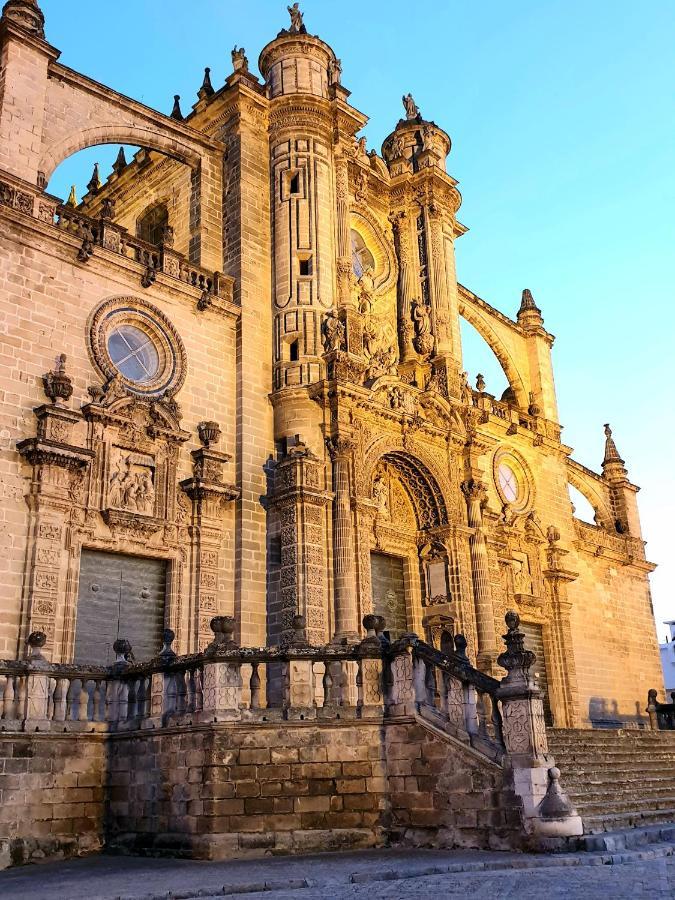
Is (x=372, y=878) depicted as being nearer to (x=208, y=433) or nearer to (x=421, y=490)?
(x=208, y=433)

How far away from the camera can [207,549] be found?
58.8 ft

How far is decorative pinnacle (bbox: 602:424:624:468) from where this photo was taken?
3469 cm

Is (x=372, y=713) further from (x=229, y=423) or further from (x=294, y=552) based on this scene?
(x=229, y=423)

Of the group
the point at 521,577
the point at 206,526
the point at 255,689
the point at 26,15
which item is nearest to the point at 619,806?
the point at 255,689

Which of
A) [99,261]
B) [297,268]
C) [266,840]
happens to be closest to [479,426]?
[297,268]

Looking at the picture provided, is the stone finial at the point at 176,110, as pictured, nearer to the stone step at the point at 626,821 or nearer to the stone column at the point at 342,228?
the stone column at the point at 342,228

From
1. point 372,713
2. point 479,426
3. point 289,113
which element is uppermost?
point 289,113

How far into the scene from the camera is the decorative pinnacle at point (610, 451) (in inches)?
1366

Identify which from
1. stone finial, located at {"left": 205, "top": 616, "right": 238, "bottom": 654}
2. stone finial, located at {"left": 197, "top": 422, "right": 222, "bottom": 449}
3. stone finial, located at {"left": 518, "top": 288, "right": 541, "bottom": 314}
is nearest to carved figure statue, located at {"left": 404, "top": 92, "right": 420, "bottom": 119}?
stone finial, located at {"left": 518, "top": 288, "right": 541, "bottom": 314}

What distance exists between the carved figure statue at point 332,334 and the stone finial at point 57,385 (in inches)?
246

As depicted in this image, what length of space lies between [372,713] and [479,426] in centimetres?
1500

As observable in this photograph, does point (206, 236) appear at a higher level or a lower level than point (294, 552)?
higher

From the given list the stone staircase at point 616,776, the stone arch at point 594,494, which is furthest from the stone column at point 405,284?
the stone staircase at point 616,776

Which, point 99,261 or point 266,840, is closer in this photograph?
point 266,840
